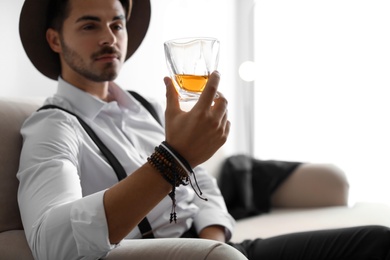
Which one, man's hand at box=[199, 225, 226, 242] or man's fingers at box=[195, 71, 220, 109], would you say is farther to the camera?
man's hand at box=[199, 225, 226, 242]

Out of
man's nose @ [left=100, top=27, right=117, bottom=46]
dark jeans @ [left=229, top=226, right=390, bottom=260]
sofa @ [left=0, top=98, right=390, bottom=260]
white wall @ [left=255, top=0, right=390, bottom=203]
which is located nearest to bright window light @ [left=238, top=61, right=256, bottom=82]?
white wall @ [left=255, top=0, right=390, bottom=203]

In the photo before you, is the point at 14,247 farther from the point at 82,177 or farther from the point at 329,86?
the point at 329,86

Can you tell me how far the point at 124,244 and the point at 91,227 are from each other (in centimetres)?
11

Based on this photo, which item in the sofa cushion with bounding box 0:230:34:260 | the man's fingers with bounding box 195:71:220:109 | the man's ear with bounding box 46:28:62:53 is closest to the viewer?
the man's fingers with bounding box 195:71:220:109

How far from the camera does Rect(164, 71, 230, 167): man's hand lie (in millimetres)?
927

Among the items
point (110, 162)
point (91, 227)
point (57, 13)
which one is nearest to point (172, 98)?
point (91, 227)

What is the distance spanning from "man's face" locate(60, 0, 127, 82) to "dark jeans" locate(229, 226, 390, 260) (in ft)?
2.12

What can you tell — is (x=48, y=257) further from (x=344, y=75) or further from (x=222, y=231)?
(x=344, y=75)

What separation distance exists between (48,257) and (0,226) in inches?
12.8

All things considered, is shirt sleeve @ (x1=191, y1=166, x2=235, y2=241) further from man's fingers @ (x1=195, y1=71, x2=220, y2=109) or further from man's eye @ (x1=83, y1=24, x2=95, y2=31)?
man's fingers @ (x1=195, y1=71, x2=220, y2=109)

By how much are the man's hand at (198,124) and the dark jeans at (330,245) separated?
583mm

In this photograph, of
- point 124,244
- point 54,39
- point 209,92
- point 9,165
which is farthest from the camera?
point 54,39

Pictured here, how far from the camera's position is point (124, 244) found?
1.07 metres

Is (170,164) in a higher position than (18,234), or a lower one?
higher
